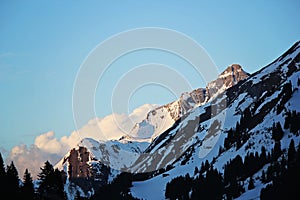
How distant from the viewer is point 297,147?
18075cm

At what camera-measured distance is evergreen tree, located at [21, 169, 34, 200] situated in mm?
77787

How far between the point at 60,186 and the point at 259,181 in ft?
358

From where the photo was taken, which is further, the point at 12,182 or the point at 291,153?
the point at 291,153

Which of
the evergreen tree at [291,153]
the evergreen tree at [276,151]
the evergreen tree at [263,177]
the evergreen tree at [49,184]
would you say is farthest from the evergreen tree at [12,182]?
the evergreen tree at [276,151]

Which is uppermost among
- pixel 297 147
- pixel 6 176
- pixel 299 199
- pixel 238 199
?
pixel 297 147

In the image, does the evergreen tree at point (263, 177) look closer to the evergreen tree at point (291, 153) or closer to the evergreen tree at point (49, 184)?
the evergreen tree at point (291, 153)

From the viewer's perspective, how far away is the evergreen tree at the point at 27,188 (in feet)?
255

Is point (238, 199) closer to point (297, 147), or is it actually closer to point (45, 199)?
point (297, 147)

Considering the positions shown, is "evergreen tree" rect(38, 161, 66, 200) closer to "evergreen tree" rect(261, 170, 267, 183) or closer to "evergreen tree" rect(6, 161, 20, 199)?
"evergreen tree" rect(6, 161, 20, 199)

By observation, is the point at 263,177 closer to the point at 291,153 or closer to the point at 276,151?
the point at 291,153

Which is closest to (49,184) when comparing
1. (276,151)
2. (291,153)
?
(291,153)

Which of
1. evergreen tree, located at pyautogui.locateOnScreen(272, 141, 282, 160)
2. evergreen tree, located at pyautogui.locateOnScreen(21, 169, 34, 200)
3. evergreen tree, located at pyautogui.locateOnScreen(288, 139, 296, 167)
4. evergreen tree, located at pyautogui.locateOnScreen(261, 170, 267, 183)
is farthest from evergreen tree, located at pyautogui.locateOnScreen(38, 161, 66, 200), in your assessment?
evergreen tree, located at pyautogui.locateOnScreen(272, 141, 282, 160)

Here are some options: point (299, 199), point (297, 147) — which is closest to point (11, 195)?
point (299, 199)

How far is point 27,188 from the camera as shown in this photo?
Result: 8200 centimetres
